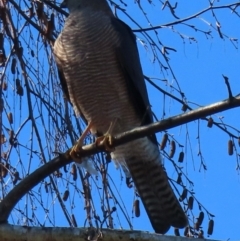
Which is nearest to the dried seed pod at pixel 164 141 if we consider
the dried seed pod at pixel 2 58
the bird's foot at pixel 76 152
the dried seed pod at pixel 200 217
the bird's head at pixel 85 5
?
the dried seed pod at pixel 200 217

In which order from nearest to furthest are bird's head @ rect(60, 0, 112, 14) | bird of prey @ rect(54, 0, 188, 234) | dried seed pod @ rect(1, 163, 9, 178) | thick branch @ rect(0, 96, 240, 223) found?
1. thick branch @ rect(0, 96, 240, 223)
2. dried seed pod @ rect(1, 163, 9, 178)
3. bird of prey @ rect(54, 0, 188, 234)
4. bird's head @ rect(60, 0, 112, 14)

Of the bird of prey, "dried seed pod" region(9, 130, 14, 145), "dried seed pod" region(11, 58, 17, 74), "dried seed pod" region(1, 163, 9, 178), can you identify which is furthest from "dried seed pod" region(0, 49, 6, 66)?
the bird of prey

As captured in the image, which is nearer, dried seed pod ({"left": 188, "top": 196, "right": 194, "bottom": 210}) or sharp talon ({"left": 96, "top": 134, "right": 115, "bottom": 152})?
sharp talon ({"left": 96, "top": 134, "right": 115, "bottom": 152})

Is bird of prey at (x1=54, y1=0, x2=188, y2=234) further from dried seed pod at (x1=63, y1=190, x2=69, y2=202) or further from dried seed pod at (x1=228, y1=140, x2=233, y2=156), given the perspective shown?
dried seed pod at (x1=63, y1=190, x2=69, y2=202)

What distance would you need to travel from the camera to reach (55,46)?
4.81 m

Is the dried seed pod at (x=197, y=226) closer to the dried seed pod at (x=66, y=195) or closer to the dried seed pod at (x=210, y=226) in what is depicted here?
the dried seed pod at (x=210, y=226)

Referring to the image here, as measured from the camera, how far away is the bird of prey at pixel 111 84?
497cm

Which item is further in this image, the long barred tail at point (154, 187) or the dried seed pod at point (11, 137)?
the long barred tail at point (154, 187)

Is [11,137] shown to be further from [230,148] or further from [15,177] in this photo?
[230,148]

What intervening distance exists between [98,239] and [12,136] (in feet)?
3.00

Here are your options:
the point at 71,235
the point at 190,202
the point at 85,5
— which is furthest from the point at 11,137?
the point at 85,5

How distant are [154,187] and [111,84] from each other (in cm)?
78

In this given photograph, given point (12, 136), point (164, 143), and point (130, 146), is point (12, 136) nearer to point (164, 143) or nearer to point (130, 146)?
point (164, 143)

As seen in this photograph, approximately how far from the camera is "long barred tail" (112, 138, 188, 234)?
15.1 feet
